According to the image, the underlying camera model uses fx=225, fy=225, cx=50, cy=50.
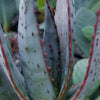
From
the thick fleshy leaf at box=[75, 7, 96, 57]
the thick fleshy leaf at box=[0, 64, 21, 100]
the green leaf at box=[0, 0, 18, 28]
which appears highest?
the thick fleshy leaf at box=[0, 64, 21, 100]

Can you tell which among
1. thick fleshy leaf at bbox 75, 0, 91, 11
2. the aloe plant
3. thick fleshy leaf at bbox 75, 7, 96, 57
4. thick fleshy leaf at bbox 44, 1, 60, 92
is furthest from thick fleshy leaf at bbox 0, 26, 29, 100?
thick fleshy leaf at bbox 75, 0, 91, 11

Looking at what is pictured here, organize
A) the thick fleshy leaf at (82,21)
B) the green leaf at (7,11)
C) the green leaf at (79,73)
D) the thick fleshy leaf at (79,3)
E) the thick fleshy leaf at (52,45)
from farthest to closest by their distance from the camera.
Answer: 1. the green leaf at (7,11)
2. the thick fleshy leaf at (79,3)
3. the thick fleshy leaf at (82,21)
4. the green leaf at (79,73)
5. the thick fleshy leaf at (52,45)

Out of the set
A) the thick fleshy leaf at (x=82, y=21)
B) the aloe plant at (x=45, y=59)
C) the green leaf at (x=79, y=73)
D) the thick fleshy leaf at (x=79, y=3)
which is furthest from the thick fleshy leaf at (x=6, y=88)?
the thick fleshy leaf at (x=79, y=3)

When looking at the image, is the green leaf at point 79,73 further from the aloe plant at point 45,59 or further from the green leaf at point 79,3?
the green leaf at point 79,3

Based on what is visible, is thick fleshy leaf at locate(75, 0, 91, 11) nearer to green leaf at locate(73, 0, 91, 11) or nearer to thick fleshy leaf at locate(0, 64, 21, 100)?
green leaf at locate(73, 0, 91, 11)

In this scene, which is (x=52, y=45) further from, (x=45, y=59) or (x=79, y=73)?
(x=79, y=73)

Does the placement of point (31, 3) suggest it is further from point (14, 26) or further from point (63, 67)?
point (14, 26)

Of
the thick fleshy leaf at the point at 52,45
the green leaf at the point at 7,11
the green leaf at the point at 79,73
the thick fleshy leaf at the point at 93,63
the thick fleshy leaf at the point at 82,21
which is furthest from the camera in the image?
the green leaf at the point at 7,11

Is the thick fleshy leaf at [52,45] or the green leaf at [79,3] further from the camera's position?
the green leaf at [79,3]

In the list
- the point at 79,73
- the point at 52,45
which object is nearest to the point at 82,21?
the point at 79,73
